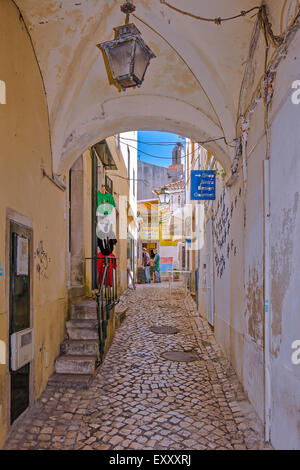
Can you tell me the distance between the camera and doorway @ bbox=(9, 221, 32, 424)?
3.29 metres

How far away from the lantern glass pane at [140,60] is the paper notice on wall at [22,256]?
2.05 m

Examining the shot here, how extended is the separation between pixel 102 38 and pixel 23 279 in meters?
3.17

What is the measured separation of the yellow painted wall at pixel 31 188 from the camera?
3.15 m

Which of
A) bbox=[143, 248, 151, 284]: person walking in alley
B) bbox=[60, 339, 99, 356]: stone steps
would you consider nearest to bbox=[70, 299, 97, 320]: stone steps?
bbox=[60, 339, 99, 356]: stone steps

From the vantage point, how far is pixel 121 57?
11.4 ft

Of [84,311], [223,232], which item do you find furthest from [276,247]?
[84,311]

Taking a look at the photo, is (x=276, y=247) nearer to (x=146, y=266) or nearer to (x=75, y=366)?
(x=75, y=366)

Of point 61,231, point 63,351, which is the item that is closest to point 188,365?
point 63,351

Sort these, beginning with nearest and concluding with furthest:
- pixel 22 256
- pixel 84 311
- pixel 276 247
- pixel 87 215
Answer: pixel 276 247
pixel 22 256
pixel 84 311
pixel 87 215

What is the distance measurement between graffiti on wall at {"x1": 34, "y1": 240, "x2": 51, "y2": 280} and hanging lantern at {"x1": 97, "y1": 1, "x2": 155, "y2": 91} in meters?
2.16

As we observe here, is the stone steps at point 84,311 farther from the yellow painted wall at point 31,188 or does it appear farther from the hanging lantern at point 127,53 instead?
the hanging lantern at point 127,53

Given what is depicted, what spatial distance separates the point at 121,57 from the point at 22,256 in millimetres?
2228

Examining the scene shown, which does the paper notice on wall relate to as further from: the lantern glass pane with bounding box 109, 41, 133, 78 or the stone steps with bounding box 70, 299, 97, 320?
the stone steps with bounding box 70, 299, 97, 320

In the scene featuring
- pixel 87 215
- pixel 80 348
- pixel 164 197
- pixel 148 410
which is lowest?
pixel 148 410
